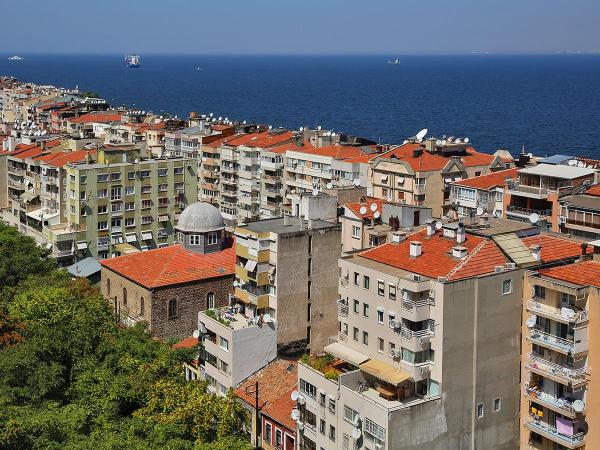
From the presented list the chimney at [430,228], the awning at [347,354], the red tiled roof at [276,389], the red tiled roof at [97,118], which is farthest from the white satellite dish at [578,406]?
the red tiled roof at [97,118]

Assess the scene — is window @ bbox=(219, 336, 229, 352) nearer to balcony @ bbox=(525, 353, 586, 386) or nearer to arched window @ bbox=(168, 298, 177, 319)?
arched window @ bbox=(168, 298, 177, 319)

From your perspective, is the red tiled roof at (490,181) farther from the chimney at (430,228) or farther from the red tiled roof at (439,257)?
the red tiled roof at (439,257)

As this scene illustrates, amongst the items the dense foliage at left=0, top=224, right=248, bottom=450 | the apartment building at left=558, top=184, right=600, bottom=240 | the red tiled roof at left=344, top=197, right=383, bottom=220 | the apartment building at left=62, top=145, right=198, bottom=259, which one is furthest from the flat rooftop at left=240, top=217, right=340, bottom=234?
the apartment building at left=62, top=145, right=198, bottom=259

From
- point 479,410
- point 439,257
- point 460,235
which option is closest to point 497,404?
point 479,410

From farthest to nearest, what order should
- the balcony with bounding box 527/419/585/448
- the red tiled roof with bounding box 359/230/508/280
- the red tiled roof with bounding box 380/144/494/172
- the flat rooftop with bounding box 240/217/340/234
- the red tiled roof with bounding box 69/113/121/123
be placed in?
the red tiled roof with bounding box 69/113/121/123 → the red tiled roof with bounding box 380/144/494/172 → the flat rooftop with bounding box 240/217/340/234 → the red tiled roof with bounding box 359/230/508/280 → the balcony with bounding box 527/419/585/448

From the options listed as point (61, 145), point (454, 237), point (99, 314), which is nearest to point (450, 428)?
point (454, 237)

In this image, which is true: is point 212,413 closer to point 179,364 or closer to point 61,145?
point 179,364
